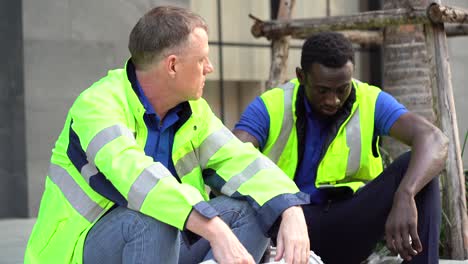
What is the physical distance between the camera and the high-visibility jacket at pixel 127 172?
292cm

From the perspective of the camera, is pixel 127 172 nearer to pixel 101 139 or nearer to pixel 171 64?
pixel 101 139

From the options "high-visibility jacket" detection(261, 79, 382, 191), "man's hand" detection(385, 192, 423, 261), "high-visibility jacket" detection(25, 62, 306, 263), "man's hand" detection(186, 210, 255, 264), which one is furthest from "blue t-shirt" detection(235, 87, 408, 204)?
"man's hand" detection(186, 210, 255, 264)

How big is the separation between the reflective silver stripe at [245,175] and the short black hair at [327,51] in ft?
2.94

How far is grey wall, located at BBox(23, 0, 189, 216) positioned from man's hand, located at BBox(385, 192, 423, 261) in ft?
15.3

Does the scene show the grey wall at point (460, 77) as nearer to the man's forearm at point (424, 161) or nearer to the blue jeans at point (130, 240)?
the man's forearm at point (424, 161)

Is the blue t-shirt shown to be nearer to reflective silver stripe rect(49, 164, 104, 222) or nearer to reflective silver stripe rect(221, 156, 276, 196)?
reflective silver stripe rect(221, 156, 276, 196)

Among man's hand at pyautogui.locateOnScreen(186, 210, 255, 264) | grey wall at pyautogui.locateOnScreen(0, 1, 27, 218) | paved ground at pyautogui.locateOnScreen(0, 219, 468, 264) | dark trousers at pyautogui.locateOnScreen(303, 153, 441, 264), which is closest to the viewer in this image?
man's hand at pyautogui.locateOnScreen(186, 210, 255, 264)

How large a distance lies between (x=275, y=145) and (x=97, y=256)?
1424 millimetres

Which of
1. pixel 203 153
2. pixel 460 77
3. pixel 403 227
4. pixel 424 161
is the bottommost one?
pixel 460 77

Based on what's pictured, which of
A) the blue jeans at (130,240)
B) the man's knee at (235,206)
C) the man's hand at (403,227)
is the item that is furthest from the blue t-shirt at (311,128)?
the blue jeans at (130,240)

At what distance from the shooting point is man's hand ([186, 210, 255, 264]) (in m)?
2.90

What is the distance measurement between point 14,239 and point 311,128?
3.28m

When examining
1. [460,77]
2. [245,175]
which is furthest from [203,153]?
[460,77]

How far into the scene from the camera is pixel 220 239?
2.90m
